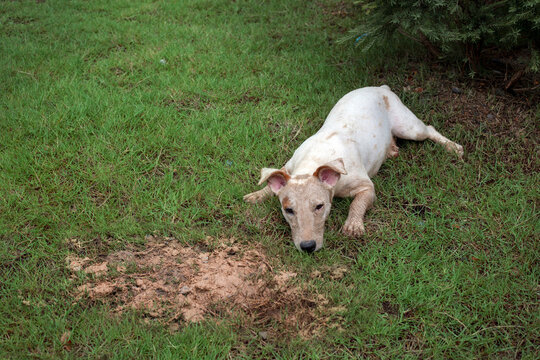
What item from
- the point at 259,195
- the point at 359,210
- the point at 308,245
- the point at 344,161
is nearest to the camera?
the point at 308,245

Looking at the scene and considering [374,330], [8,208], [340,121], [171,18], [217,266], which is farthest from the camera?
[171,18]

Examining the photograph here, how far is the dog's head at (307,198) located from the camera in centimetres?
396

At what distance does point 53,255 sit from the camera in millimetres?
3988

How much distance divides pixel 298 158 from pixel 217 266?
4.59 feet

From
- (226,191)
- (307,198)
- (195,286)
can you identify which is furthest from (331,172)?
(195,286)

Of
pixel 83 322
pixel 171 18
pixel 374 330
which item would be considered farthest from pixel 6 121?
pixel 374 330

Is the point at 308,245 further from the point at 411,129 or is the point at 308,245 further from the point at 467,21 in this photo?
the point at 467,21

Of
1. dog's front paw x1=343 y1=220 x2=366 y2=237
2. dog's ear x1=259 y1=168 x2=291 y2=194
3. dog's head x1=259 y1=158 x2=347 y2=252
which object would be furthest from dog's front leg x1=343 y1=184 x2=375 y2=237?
dog's ear x1=259 y1=168 x2=291 y2=194

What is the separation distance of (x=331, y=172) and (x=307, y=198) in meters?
0.37

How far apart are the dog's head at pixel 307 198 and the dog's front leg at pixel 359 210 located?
11.2 inches

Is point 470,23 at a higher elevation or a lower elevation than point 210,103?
higher

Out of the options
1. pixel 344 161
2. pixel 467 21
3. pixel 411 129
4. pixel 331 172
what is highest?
pixel 467 21

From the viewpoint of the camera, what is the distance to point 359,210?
4.35m

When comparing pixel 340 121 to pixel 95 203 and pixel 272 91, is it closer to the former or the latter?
pixel 272 91
